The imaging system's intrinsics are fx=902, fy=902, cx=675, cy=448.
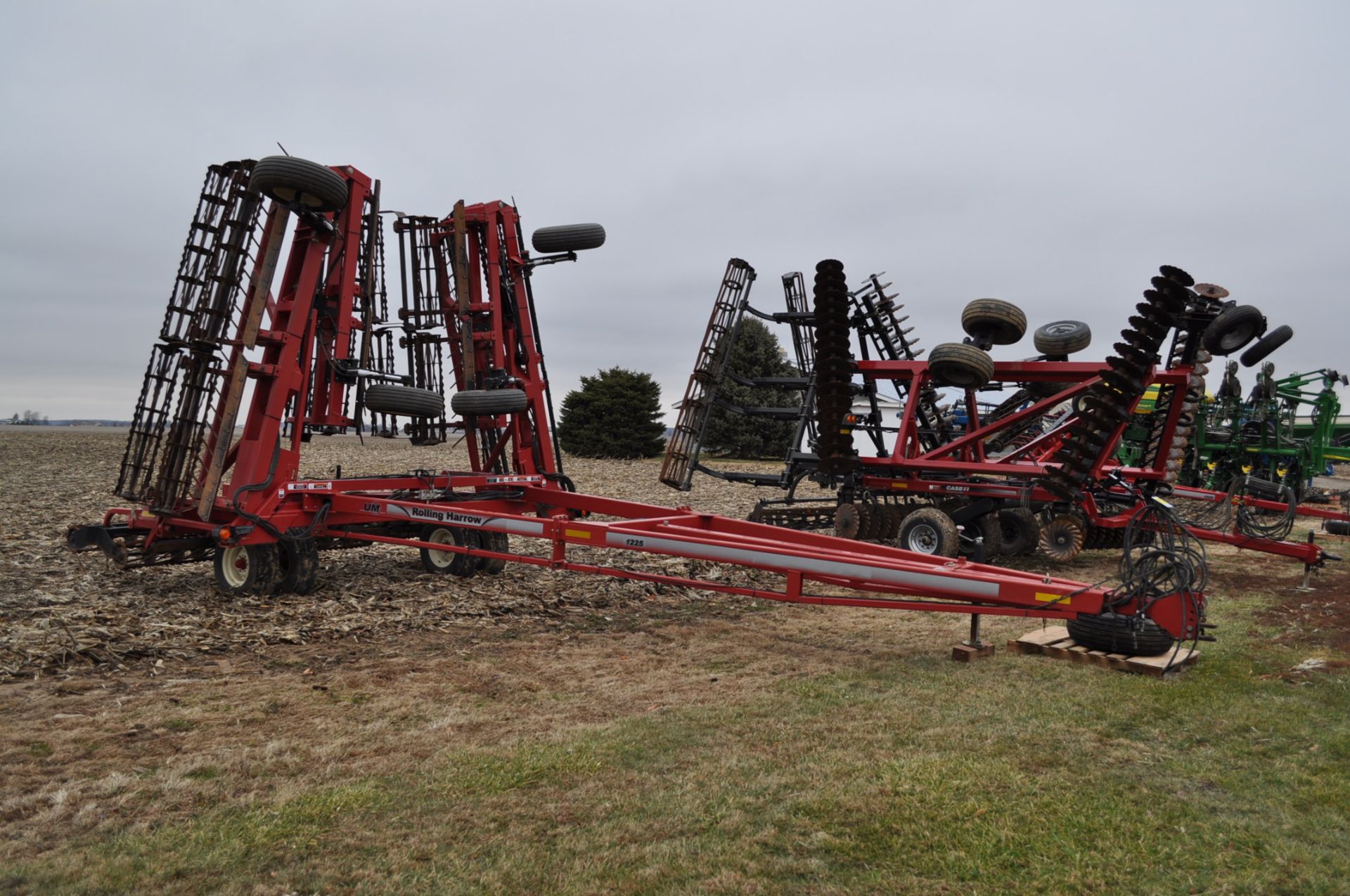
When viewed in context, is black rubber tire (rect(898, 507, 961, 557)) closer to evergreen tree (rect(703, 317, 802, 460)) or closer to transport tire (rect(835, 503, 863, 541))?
transport tire (rect(835, 503, 863, 541))

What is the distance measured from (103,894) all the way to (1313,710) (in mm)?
→ 5776

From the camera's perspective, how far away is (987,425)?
1145 centimetres

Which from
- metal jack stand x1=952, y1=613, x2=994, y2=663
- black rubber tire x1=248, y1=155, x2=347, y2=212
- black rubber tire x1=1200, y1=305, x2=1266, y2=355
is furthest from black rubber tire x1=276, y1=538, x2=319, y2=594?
black rubber tire x1=1200, y1=305, x2=1266, y2=355

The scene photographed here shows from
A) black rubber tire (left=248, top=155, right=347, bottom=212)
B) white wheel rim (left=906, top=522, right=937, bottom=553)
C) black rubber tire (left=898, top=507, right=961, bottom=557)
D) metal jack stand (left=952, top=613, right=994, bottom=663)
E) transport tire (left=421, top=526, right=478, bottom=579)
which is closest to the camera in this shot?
metal jack stand (left=952, top=613, right=994, bottom=663)

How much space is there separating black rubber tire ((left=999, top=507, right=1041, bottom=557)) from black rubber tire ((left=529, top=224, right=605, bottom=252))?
5.92m

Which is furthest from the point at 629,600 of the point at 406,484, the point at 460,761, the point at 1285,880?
the point at 1285,880

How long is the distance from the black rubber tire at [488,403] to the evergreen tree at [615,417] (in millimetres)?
22633

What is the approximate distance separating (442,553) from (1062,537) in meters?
7.33

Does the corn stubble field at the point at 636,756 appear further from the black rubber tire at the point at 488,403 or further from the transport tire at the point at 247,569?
the black rubber tire at the point at 488,403

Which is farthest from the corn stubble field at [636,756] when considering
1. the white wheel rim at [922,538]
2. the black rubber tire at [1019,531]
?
the black rubber tire at [1019,531]

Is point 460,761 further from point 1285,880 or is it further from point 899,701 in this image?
point 1285,880

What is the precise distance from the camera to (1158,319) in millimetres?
8906

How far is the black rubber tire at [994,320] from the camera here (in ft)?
37.1

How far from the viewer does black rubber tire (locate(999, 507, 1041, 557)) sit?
11.0 metres
